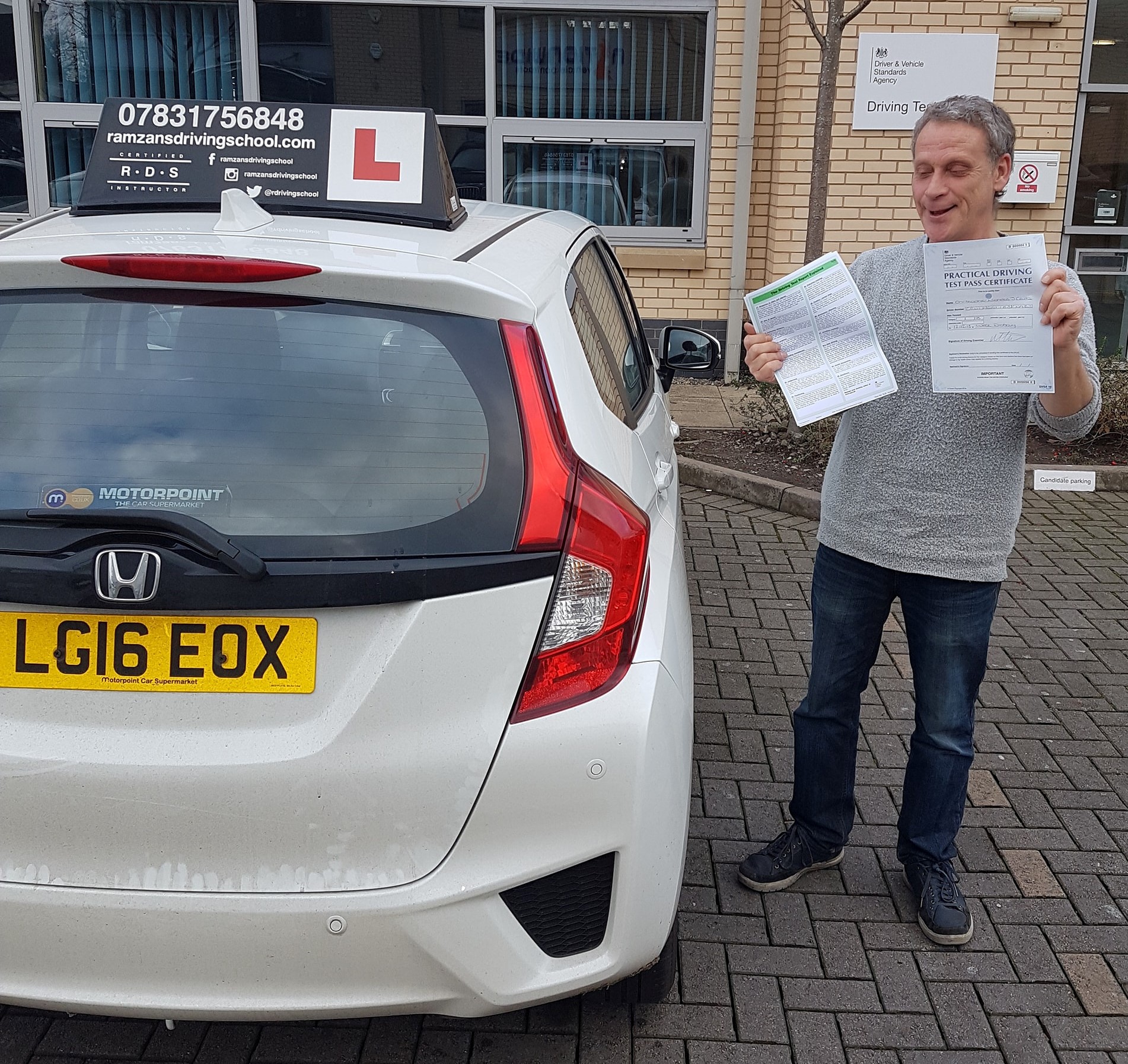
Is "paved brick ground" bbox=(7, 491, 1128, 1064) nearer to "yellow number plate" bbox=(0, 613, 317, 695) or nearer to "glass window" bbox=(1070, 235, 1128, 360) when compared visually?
"yellow number plate" bbox=(0, 613, 317, 695)

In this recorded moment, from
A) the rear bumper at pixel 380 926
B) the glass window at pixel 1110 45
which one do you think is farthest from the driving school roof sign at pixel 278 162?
the glass window at pixel 1110 45

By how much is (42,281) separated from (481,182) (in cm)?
802

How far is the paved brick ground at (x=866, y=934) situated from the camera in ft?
8.43

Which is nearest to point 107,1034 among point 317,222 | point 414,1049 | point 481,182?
point 414,1049

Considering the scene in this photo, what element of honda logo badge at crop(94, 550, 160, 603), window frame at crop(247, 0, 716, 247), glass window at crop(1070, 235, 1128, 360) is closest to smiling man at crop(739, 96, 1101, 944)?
honda logo badge at crop(94, 550, 160, 603)

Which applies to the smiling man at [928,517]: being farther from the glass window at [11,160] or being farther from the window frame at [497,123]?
the glass window at [11,160]

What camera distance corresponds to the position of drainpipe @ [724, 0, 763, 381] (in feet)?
30.1

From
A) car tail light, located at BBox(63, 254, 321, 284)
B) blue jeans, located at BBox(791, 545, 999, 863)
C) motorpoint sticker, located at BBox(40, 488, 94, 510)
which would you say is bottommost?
blue jeans, located at BBox(791, 545, 999, 863)

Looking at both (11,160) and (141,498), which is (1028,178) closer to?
(11,160)

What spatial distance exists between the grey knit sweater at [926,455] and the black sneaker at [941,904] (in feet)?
2.61

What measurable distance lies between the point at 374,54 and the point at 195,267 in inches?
321

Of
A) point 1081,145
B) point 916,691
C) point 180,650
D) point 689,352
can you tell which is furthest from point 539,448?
point 1081,145

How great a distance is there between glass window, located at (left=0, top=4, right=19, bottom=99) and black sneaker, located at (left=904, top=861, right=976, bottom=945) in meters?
9.48

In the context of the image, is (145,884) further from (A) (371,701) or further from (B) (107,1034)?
(B) (107,1034)
